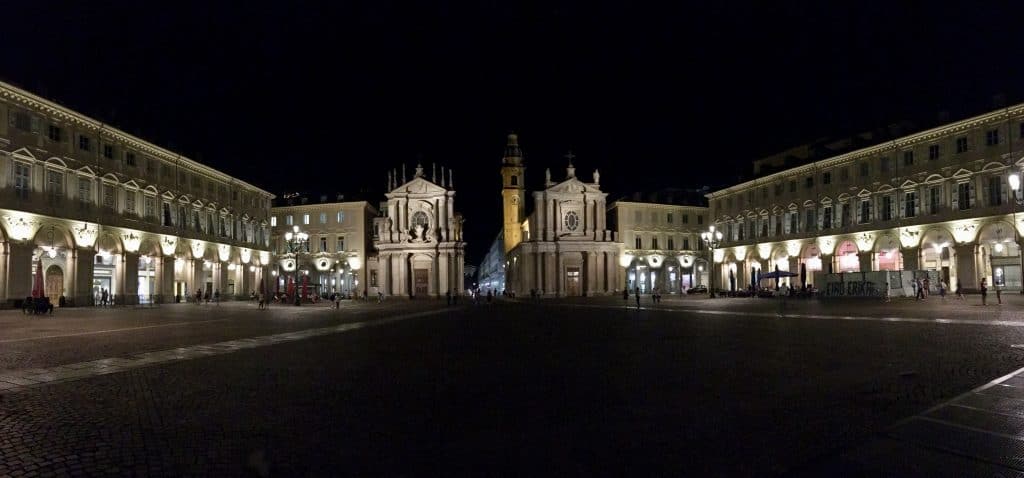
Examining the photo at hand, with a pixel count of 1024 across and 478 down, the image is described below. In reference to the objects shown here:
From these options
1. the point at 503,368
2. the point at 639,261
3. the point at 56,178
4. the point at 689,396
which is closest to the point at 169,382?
the point at 503,368

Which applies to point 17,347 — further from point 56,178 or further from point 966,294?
point 966,294

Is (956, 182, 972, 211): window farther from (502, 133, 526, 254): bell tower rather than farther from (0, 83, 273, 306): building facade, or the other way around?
(0, 83, 273, 306): building facade

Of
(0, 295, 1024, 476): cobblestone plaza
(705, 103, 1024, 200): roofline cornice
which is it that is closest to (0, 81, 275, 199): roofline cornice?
(0, 295, 1024, 476): cobblestone plaza

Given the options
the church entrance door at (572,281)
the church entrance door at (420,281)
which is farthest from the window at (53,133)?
the church entrance door at (572,281)

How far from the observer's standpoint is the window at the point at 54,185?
4641 centimetres

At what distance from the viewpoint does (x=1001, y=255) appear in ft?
166

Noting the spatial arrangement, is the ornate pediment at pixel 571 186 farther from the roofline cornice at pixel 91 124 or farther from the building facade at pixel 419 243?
the roofline cornice at pixel 91 124

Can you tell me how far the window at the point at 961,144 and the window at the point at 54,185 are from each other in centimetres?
6729

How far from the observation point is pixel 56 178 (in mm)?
47312

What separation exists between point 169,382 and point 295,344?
7.18 m

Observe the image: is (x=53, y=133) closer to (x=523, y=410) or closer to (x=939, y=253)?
(x=523, y=410)

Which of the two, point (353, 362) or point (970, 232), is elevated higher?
point (970, 232)

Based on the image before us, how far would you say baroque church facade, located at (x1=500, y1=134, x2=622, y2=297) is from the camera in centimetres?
8644

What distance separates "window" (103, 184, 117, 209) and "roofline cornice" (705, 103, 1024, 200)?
6452 centimetres
